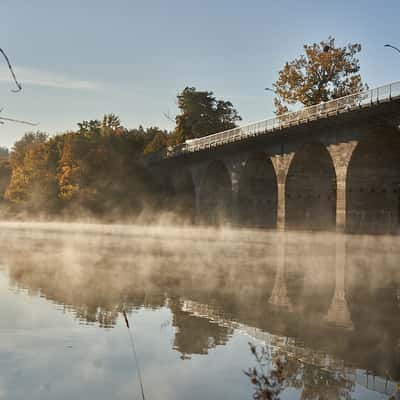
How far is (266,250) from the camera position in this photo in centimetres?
2939

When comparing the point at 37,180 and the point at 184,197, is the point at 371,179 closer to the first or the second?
the point at 184,197

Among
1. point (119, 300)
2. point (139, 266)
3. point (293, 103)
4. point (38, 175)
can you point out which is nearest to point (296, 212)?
point (293, 103)

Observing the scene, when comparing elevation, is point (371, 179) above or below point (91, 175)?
below

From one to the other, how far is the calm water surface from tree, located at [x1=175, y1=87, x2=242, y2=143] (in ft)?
199

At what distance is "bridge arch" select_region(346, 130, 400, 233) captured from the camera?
3875 centimetres

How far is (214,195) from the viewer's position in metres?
68.4

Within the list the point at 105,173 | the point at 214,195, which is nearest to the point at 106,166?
the point at 105,173

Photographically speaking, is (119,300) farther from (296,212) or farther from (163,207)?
(163,207)

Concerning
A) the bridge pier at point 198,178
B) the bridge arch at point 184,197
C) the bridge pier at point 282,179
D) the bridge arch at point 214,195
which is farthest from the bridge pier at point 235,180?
the bridge arch at point 184,197

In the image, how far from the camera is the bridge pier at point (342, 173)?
127 feet

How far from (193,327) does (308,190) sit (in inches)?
1457

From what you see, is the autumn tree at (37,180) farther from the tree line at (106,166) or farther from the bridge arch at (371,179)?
the bridge arch at (371,179)

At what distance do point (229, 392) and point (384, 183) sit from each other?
35.3 meters

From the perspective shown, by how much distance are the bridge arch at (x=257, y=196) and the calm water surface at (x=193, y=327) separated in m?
32.1
